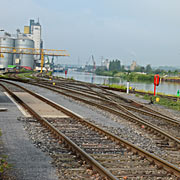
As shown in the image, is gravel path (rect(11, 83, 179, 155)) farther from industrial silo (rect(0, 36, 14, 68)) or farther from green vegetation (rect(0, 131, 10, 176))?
industrial silo (rect(0, 36, 14, 68))

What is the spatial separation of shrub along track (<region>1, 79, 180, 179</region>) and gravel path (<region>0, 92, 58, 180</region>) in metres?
0.87

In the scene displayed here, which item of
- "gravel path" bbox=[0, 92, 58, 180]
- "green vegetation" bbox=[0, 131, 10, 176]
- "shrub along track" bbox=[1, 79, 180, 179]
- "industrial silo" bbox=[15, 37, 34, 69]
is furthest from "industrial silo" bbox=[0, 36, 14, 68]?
"green vegetation" bbox=[0, 131, 10, 176]

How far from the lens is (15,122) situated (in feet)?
36.9

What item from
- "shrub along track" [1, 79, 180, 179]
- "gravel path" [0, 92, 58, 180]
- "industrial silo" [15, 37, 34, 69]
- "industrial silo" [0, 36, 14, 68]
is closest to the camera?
"gravel path" [0, 92, 58, 180]

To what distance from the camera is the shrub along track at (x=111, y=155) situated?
5.84m

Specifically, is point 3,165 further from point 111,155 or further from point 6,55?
point 6,55

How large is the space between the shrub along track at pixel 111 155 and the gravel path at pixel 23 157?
34.1 inches

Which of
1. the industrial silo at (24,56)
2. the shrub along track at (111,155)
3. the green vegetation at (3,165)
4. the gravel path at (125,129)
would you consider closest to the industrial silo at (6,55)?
the industrial silo at (24,56)

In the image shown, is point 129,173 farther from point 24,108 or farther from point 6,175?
point 24,108

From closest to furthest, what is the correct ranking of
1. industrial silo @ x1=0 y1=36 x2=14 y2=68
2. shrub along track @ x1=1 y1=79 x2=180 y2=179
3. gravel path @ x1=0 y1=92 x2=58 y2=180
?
gravel path @ x1=0 y1=92 x2=58 y2=180
shrub along track @ x1=1 y1=79 x2=180 y2=179
industrial silo @ x1=0 y1=36 x2=14 y2=68

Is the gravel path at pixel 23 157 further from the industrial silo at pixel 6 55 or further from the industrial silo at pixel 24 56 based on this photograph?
the industrial silo at pixel 24 56

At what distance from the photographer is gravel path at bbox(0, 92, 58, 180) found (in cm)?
573

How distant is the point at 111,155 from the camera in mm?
7207

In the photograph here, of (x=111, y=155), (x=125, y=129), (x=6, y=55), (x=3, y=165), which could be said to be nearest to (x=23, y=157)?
(x=3, y=165)
